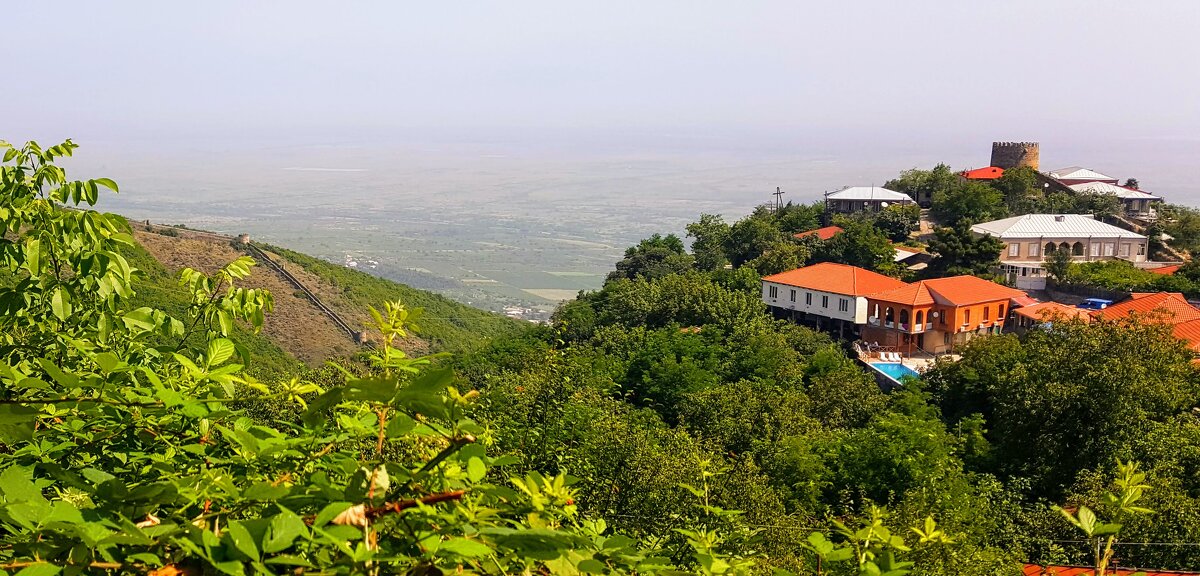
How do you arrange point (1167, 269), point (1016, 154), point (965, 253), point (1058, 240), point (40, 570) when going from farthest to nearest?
point (1016, 154) < point (1058, 240) < point (1167, 269) < point (965, 253) < point (40, 570)

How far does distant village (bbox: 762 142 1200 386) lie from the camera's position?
2208 cm

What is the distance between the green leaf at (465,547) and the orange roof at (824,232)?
103 ft

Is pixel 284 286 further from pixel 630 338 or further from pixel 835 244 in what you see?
pixel 835 244

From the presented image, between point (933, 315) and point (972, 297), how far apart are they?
1167 millimetres

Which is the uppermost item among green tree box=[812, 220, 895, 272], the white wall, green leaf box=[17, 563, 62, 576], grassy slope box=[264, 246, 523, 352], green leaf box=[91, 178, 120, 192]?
green leaf box=[91, 178, 120, 192]

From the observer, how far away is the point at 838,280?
82.6 ft

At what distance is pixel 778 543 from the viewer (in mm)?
7684

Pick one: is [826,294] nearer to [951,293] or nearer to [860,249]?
[951,293]

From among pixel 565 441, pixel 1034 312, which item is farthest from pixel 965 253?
pixel 565 441

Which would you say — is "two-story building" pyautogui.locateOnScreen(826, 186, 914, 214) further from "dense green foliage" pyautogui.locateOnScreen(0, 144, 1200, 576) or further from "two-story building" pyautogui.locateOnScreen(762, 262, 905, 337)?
"two-story building" pyautogui.locateOnScreen(762, 262, 905, 337)

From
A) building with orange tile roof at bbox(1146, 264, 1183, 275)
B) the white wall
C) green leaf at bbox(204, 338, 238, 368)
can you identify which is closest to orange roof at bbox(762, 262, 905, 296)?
the white wall

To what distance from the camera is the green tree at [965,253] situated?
1074 inches

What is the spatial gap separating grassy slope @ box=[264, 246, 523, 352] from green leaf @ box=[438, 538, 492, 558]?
25987 mm

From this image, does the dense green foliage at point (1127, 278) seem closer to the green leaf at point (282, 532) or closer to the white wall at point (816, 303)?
the white wall at point (816, 303)
